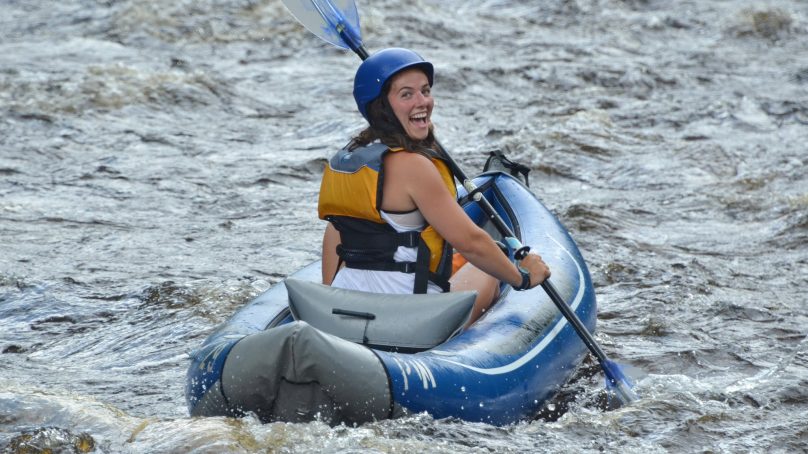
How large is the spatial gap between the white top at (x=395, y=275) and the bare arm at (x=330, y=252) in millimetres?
208

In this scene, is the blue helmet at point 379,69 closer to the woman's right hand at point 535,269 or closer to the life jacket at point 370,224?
the life jacket at point 370,224

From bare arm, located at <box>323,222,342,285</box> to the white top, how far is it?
0.21m

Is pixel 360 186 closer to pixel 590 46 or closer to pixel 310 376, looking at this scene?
pixel 310 376

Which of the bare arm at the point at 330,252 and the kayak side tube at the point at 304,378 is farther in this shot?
the bare arm at the point at 330,252

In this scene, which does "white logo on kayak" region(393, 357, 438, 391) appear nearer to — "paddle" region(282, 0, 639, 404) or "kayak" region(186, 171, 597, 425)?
"kayak" region(186, 171, 597, 425)

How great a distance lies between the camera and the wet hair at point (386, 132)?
419 cm

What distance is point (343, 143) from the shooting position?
9438 mm

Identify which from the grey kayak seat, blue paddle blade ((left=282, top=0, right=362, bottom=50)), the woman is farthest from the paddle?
the grey kayak seat

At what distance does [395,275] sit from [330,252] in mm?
379

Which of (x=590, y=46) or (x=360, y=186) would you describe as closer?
(x=360, y=186)

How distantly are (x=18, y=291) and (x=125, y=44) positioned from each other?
22.7 feet

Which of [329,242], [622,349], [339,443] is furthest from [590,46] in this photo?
[339,443]

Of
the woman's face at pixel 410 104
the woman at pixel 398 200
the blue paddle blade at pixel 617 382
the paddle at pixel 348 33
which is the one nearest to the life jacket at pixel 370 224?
the woman at pixel 398 200

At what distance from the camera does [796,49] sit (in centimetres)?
1318
